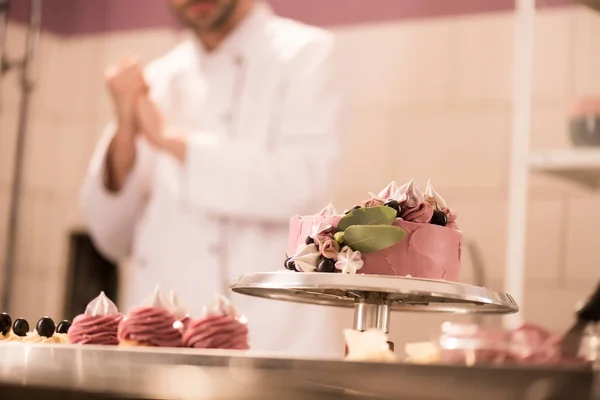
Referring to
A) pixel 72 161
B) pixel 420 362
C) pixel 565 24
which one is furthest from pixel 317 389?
pixel 72 161

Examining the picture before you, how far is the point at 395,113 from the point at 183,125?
0.55 metres

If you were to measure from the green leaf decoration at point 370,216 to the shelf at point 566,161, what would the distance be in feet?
3.35

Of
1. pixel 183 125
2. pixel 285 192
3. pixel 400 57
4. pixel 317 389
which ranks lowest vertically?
pixel 317 389

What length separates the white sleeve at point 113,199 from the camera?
2643mm

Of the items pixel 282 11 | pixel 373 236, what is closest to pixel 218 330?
pixel 373 236

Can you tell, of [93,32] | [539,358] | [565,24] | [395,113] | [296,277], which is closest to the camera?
[539,358]

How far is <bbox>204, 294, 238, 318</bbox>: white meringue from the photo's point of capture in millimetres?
1163

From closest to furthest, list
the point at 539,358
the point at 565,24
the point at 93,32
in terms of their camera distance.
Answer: the point at 539,358 < the point at 565,24 < the point at 93,32

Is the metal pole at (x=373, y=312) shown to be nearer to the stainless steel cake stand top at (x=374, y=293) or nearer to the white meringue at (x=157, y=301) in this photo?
the stainless steel cake stand top at (x=374, y=293)

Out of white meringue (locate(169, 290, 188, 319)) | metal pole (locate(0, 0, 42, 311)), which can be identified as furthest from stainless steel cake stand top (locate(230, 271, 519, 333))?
metal pole (locate(0, 0, 42, 311))

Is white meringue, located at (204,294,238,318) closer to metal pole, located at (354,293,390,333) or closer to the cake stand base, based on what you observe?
the cake stand base

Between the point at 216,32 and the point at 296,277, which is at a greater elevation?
the point at 216,32

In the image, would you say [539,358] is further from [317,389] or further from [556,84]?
[556,84]

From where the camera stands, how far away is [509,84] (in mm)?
2525
